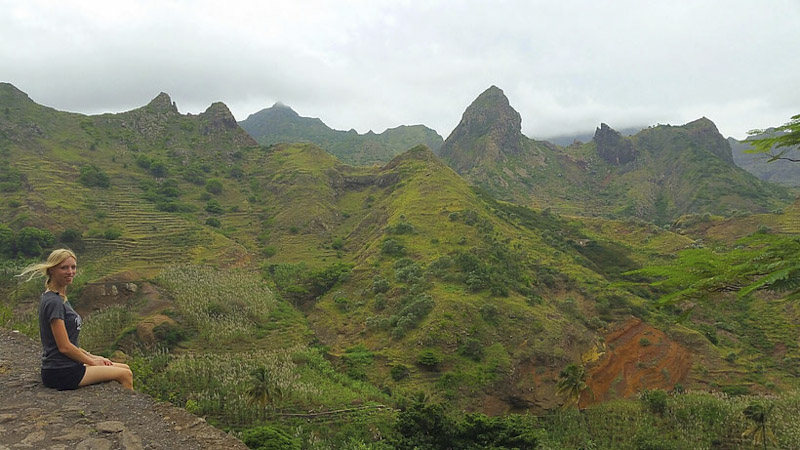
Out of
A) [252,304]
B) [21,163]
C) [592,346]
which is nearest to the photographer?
[592,346]

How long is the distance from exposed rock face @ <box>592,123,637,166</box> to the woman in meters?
187

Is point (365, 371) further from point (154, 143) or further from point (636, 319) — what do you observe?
point (154, 143)

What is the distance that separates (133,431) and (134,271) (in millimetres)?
45901

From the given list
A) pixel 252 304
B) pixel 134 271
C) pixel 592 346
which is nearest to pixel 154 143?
pixel 134 271

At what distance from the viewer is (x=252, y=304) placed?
42.4 metres

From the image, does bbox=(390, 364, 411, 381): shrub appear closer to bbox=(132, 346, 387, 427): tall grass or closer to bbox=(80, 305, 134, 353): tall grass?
bbox=(132, 346, 387, 427): tall grass

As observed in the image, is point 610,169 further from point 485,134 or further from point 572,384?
→ point 572,384

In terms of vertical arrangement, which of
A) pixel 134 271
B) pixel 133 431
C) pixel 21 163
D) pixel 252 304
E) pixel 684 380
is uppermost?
pixel 21 163

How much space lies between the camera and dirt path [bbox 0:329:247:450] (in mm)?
4609

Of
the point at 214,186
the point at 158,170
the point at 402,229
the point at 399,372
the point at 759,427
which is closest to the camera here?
the point at 759,427

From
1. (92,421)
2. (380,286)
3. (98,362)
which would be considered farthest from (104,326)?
(92,421)

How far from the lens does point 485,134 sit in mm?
172625

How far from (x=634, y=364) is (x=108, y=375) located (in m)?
45.0

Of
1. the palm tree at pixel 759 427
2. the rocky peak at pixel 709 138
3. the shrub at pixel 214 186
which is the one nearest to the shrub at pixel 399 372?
the palm tree at pixel 759 427
